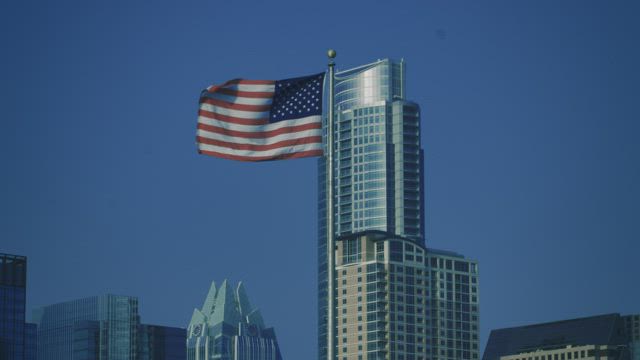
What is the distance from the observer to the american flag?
83000mm

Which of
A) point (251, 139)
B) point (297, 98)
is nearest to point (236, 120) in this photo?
point (251, 139)

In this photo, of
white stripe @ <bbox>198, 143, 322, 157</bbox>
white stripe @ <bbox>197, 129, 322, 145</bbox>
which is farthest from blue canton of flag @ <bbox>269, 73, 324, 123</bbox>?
white stripe @ <bbox>198, 143, 322, 157</bbox>

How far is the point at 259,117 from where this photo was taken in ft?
276

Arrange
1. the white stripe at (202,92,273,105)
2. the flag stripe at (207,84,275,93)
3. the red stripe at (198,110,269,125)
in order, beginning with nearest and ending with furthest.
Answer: the red stripe at (198,110,269,125)
the white stripe at (202,92,273,105)
the flag stripe at (207,84,275,93)

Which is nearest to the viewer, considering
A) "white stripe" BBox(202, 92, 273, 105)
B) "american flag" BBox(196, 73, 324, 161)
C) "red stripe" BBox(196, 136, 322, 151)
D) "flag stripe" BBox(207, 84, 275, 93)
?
"red stripe" BBox(196, 136, 322, 151)

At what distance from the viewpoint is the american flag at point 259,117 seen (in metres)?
83.0

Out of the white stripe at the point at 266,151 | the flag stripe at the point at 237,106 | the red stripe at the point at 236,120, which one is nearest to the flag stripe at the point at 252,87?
the flag stripe at the point at 237,106

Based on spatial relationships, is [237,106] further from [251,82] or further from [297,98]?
[297,98]

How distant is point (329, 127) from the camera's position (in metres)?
80.8

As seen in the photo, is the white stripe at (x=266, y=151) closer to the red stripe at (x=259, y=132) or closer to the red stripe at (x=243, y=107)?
the red stripe at (x=259, y=132)

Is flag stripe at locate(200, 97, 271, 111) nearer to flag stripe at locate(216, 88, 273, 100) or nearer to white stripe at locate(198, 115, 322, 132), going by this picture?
flag stripe at locate(216, 88, 273, 100)

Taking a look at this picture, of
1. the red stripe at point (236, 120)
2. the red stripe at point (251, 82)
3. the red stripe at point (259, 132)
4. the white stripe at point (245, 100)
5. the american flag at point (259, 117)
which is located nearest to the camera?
the red stripe at point (259, 132)

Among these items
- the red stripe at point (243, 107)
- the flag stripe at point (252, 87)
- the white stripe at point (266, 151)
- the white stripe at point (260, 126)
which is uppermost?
the flag stripe at point (252, 87)

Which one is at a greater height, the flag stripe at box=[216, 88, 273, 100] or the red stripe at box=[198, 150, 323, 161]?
the flag stripe at box=[216, 88, 273, 100]
